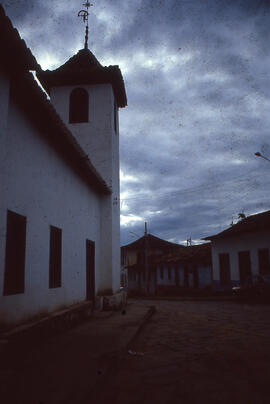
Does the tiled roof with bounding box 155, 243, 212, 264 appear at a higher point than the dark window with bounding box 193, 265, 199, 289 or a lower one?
higher

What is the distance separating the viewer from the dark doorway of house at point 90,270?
34.8 ft

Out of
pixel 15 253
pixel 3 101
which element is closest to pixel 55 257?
pixel 15 253

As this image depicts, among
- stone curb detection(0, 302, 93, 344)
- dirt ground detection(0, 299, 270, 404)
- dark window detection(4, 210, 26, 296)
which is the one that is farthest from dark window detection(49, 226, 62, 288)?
dark window detection(4, 210, 26, 296)

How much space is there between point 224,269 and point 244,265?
2111 mm

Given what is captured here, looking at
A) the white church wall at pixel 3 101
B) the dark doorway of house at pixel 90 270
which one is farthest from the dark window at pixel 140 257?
the white church wall at pixel 3 101

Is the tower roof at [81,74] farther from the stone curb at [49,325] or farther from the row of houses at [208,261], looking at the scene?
the row of houses at [208,261]

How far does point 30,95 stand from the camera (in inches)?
213

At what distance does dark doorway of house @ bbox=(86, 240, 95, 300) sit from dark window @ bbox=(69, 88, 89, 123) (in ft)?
17.1

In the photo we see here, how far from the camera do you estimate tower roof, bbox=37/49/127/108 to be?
12.9 metres

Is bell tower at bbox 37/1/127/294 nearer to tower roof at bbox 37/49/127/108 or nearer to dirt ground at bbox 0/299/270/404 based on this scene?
tower roof at bbox 37/49/127/108

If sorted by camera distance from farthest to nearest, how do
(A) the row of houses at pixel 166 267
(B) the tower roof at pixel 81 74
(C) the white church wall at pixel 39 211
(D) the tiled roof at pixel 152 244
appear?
(D) the tiled roof at pixel 152 244 → (A) the row of houses at pixel 166 267 → (B) the tower roof at pixel 81 74 → (C) the white church wall at pixel 39 211

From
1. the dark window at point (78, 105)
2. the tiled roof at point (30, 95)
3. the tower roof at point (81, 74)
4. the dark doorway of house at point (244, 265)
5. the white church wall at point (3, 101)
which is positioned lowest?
the dark doorway of house at point (244, 265)

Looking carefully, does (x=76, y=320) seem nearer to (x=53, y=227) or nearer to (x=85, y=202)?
(x=53, y=227)

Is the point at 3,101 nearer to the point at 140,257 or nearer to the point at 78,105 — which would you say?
the point at 78,105
